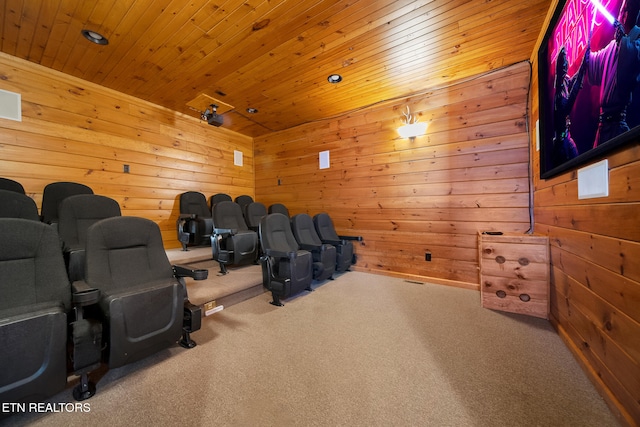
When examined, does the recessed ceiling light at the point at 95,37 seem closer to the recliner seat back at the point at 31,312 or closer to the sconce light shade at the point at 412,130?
the recliner seat back at the point at 31,312

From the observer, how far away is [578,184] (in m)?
1.63

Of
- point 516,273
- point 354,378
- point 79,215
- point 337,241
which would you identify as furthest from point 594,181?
point 79,215

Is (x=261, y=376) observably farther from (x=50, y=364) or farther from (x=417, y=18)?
(x=417, y=18)

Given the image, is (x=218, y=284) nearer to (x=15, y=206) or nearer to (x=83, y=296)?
(x=83, y=296)

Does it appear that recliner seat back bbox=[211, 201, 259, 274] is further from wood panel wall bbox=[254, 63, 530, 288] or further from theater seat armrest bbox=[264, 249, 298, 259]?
wood panel wall bbox=[254, 63, 530, 288]

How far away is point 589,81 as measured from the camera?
4.60 ft

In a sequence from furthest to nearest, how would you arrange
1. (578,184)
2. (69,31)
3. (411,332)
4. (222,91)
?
(222,91), (69,31), (411,332), (578,184)

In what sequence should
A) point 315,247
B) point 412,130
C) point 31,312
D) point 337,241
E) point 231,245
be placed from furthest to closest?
1. point 337,241
2. point 412,130
3. point 315,247
4. point 231,245
5. point 31,312

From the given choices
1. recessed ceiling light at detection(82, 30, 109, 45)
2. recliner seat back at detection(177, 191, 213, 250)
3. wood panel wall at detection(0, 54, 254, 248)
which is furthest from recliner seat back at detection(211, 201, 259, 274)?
recessed ceiling light at detection(82, 30, 109, 45)

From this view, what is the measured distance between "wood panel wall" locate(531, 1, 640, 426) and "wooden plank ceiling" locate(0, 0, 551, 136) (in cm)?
73

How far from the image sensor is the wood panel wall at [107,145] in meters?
2.80

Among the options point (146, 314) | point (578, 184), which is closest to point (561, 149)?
point (578, 184)

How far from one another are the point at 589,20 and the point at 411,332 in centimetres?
235

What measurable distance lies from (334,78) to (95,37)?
2.53 meters
